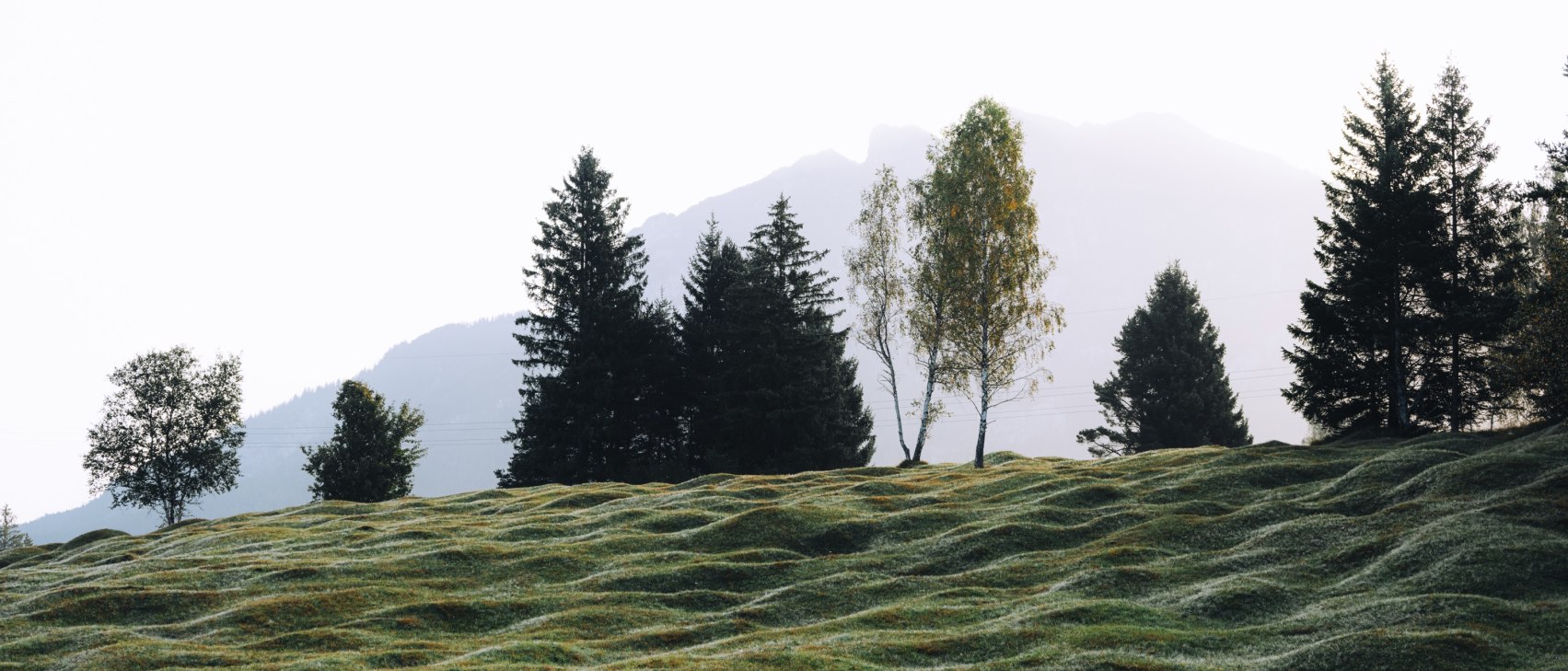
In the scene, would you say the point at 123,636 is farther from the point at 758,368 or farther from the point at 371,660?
the point at 758,368

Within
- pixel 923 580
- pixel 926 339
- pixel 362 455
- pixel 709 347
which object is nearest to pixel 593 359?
pixel 709 347

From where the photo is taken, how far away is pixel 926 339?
207ft

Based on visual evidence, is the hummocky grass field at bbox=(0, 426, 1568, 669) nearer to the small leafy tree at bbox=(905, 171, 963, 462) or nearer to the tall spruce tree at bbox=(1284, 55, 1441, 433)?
the tall spruce tree at bbox=(1284, 55, 1441, 433)

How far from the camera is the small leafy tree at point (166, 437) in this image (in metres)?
79.8

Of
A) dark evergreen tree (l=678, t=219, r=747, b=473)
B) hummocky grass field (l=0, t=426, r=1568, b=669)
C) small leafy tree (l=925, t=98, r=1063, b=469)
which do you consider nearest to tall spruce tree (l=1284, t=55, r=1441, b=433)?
hummocky grass field (l=0, t=426, r=1568, b=669)

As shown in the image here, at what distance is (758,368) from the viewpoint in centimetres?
7312

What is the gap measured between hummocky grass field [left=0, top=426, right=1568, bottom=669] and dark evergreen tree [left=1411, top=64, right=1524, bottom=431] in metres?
10.0

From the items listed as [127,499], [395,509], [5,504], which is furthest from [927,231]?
[5,504]

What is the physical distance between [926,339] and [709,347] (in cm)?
2323

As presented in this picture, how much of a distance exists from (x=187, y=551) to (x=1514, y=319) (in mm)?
60543

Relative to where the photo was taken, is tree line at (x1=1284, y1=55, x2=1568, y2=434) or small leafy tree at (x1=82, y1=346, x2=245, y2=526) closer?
tree line at (x1=1284, y1=55, x2=1568, y2=434)

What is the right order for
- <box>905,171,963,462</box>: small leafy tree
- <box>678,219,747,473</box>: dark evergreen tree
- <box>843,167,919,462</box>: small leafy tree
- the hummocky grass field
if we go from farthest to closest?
<box>678,219,747,473</box>: dark evergreen tree
<box>843,167,919,462</box>: small leafy tree
<box>905,171,963,462</box>: small leafy tree
the hummocky grass field

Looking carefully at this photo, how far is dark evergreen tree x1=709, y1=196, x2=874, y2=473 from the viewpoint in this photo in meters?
73.0

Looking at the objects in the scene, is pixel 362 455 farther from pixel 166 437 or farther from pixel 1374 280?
pixel 1374 280
